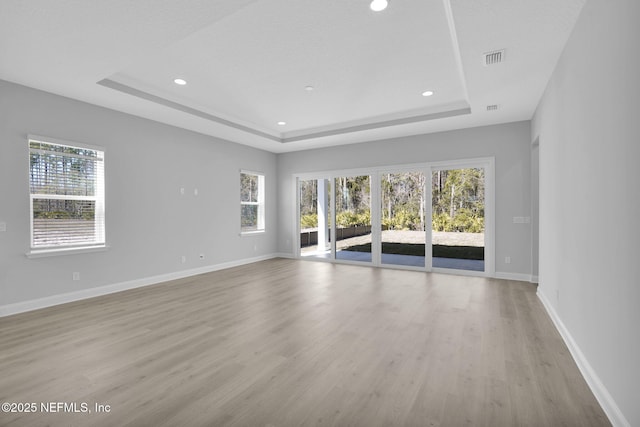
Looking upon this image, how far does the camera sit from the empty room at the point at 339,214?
1.87 m

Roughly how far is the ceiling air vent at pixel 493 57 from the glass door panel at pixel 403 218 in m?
3.09

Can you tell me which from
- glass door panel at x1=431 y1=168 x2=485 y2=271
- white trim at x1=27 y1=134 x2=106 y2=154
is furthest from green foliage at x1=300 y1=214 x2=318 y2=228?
white trim at x1=27 y1=134 x2=106 y2=154

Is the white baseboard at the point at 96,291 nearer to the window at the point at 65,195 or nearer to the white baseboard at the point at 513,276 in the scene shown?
the window at the point at 65,195

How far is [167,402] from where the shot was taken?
1.90 meters

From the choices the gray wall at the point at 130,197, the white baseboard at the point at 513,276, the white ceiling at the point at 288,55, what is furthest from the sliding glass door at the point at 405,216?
the gray wall at the point at 130,197

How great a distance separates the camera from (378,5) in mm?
2422

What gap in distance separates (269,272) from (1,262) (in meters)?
3.70

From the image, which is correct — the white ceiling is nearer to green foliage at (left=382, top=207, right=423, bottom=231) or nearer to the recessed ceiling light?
the recessed ceiling light

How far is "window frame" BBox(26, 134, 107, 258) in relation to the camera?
3.75m

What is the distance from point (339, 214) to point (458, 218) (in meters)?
2.52

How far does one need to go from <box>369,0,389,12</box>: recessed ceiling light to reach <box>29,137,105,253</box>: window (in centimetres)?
416

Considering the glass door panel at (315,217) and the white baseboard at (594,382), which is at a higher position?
the glass door panel at (315,217)

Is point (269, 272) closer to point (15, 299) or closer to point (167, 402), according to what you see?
point (15, 299)

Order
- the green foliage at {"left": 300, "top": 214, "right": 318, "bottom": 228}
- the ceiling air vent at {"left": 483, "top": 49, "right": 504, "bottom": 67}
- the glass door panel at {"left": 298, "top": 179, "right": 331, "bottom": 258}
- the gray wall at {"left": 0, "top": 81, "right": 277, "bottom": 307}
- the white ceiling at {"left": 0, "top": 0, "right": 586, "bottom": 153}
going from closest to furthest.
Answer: the white ceiling at {"left": 0, "top": 0, "right": 586, "bottom": 153} → the ceiling air vent at {"left": 483, "top": 49, "right": 504, "bottom": 67} → the gray wall at {"left": 0, "top": 81, "right": 277, "bottom": 307} → the glass door panel at {"left": 298, "top": 179, "right": 331, "bottom": 258} → the green foliage at {"left": 300, "top": 214, "right": 318, "bottom": 228}
